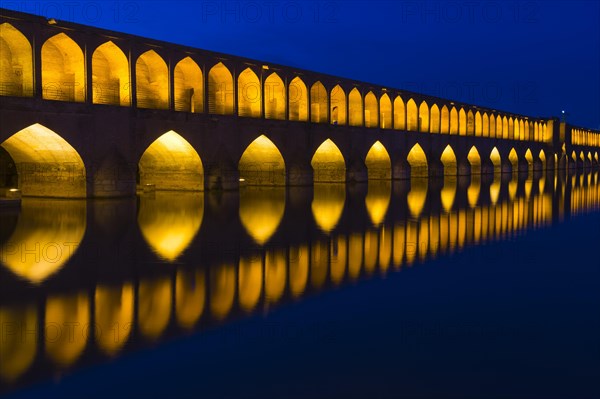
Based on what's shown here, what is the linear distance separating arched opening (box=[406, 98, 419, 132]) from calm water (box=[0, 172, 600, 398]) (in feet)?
67.4

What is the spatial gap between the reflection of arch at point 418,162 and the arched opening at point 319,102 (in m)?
8.24

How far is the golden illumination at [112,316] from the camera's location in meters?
3.47

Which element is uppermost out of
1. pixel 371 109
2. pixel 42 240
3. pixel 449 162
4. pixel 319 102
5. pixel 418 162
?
pixel 371 109

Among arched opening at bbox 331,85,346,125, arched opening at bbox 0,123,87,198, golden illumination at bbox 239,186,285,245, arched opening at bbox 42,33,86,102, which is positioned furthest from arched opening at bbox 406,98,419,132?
arched opening at bbox 0,123,87,198

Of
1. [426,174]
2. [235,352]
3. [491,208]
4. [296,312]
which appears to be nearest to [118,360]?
[235,352]

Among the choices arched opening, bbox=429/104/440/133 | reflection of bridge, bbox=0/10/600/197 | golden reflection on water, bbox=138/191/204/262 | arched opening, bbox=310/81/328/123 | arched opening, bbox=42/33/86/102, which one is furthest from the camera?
arched opening, bbox=429/104/440/133

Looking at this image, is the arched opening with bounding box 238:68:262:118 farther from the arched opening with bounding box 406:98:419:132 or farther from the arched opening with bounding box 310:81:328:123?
the arched opening with bounding box 406:98:419:132

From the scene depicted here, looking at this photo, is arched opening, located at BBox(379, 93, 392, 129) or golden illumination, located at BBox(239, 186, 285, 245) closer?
golden illumination, located at BBox(239, 186, 285, 245)

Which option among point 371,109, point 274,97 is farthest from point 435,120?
point 274,97

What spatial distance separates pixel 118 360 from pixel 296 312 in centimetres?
141

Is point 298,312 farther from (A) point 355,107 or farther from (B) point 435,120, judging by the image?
(B) point 435,120

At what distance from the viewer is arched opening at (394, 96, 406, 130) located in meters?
28.0

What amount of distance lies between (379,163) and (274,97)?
7.84m

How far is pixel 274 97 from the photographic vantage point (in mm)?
20672
